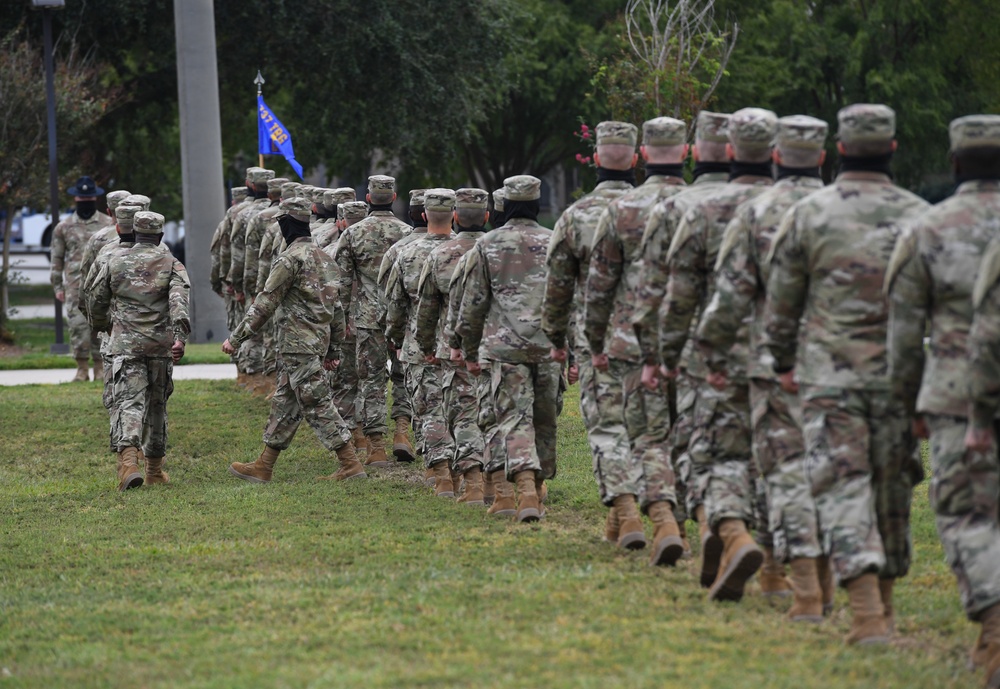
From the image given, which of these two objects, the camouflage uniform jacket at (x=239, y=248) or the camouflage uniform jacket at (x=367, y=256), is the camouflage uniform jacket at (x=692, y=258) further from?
the camouflage uniform jacket at (x=239, y=248)

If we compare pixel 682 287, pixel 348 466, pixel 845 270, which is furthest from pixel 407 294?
pixel 845 270

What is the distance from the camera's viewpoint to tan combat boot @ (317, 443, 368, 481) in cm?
1315

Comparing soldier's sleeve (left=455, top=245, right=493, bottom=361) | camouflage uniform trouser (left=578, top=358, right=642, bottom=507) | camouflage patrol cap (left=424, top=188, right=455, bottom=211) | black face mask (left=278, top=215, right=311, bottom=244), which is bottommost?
camouflage uniform trouser (left=578, top=358, right=642, bottom=507)

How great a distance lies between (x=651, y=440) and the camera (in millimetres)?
9148

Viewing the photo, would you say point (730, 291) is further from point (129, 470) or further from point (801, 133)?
point (129, 470)

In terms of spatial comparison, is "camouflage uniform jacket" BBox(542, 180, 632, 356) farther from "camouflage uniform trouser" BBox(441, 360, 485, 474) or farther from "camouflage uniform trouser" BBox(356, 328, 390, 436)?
"camouflage uniform trouser" BBox(356, 328, 390, 436)

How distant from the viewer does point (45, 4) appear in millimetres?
22891

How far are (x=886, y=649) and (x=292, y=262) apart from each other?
6974 millimetres

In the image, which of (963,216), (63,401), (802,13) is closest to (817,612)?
(963,216)

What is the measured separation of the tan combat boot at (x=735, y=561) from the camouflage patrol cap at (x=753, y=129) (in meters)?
1.93

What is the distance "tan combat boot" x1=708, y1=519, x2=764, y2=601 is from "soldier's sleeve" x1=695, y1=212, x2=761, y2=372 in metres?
0.87

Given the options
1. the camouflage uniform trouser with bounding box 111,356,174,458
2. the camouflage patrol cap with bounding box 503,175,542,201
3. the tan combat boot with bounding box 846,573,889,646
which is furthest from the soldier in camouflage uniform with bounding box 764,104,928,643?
the camouflage uniform trouser with bounding box 111,356,174,458

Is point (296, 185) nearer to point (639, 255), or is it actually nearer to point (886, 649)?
point (639, 255)

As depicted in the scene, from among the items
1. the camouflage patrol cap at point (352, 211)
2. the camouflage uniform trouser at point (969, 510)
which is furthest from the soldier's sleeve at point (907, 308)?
the camouflage patrol cap at point (352, 211)
